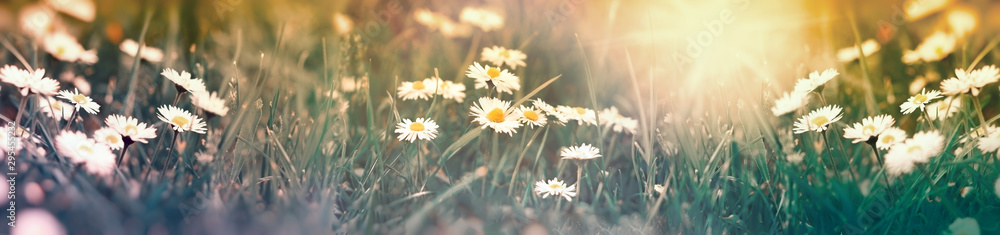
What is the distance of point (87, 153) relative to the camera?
85 centimetres

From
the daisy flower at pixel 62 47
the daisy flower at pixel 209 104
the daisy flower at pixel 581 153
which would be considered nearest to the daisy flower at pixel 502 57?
the daisy flower at pixel 581 153

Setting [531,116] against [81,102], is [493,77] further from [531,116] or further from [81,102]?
[81,102]

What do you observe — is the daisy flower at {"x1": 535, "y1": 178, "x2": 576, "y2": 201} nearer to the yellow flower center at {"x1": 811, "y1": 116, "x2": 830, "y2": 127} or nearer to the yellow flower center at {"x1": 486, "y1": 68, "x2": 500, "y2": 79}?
the yellow flower center at {"x1": 486, "y1": 68, "x2": 500, "y2": 79}

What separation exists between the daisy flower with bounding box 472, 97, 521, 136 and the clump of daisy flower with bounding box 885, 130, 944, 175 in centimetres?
51

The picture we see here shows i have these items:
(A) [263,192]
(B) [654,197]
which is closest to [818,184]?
(B) [654,197]

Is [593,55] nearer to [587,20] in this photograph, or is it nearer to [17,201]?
[587,20]

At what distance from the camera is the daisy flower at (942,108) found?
1.00 m

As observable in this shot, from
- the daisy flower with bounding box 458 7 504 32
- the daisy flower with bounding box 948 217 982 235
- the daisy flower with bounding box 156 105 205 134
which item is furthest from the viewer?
the daisy flower with bounding box 458 7 504 32

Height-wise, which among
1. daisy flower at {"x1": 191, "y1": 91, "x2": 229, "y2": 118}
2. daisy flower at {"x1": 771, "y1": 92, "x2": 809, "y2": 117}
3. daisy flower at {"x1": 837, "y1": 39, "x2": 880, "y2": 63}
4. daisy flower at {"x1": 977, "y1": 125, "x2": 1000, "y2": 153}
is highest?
daisy flower at {"x1": 837, "y1": 39, "x2": 880, "y2": 63}

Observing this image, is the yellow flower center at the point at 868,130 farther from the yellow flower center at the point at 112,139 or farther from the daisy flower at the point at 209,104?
the yellow flower center at the point at 112,139

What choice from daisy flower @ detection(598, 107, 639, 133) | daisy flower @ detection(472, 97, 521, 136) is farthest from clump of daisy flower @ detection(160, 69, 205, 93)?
daisy flower @ detection(598, 107, 639, 133)

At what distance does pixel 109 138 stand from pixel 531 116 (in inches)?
24.2

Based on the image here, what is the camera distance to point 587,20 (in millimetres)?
1455

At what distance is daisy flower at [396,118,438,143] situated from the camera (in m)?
0.90
